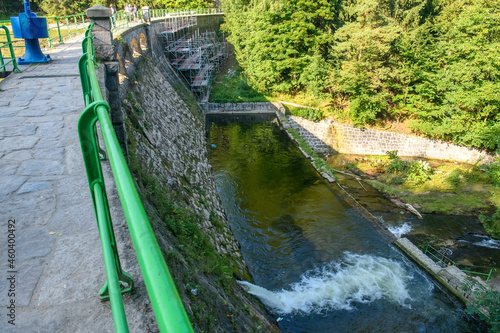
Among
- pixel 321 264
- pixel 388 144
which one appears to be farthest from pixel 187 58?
pixel 321 264

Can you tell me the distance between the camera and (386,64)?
22922 mm

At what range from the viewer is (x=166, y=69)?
2173 centimetres

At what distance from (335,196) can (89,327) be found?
1406cm

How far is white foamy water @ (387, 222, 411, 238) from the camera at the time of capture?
13.0 metres

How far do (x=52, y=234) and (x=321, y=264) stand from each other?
9.09m

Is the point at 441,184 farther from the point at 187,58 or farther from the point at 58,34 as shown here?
the point at 187,58

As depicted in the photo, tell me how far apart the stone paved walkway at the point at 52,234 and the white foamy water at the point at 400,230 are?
1239cm

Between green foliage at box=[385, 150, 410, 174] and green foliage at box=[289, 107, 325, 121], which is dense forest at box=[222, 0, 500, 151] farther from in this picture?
green foliage at box=[385, 150, 410, 174]

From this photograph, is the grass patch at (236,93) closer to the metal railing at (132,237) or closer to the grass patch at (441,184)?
the grass patch at (441,184)

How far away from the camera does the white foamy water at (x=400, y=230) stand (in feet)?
42.8

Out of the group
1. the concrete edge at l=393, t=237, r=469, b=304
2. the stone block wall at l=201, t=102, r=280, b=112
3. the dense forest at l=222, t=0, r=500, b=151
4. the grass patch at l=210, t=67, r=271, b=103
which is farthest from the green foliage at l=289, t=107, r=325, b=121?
the concrete edge at l=393, t=237, r=469, b=304

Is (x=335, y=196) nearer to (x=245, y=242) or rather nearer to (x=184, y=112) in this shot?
(x=245, y=242)

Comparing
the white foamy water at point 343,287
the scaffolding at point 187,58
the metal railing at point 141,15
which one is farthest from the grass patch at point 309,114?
the white foamy water at point 343,287

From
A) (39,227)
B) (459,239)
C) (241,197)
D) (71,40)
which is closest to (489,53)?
(459,239)
